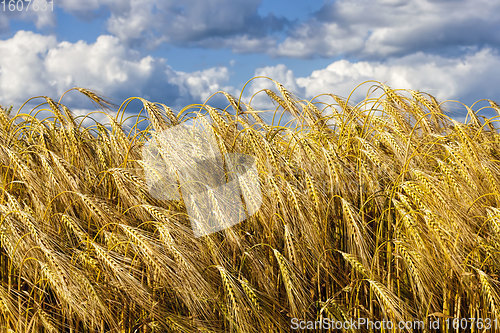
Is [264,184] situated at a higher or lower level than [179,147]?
lower

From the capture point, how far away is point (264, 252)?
250 cm

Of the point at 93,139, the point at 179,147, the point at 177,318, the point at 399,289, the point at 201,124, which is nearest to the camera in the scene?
the point at 177,318

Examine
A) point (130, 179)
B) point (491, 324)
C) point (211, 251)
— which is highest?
point (130, 179)

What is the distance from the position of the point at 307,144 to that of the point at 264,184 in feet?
1.33

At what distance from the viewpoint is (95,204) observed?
7.34 ft

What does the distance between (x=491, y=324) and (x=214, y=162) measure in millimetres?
1676

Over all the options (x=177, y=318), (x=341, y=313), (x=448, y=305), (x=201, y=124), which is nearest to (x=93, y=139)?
(x=201, y=124)

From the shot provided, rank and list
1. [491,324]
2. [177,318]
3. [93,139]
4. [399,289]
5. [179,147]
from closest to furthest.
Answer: [177,318] → [491,324] → [399,289] → [179,147] → [93,139]

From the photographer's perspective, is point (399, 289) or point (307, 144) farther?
point (307, 144)

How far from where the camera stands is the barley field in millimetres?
2012

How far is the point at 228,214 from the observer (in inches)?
94.4

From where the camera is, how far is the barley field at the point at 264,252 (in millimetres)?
2012

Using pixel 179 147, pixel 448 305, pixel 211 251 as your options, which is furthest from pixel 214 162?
pixel 448 305

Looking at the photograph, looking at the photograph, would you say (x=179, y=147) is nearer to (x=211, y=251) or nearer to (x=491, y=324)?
(x=211, y=251)
